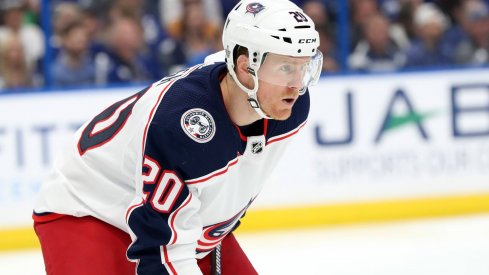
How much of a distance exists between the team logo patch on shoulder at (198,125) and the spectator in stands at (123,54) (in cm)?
338

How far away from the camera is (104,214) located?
2.60m

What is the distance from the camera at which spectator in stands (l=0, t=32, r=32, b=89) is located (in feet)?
18.0

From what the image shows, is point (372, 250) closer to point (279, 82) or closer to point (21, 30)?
point (21, 30)

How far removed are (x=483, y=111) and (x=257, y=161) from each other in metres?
3.70

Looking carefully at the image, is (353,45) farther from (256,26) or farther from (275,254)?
(256,26)

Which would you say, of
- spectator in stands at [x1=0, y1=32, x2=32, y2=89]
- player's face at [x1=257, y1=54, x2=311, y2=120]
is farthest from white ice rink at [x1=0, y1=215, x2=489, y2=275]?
player's face at [x1=257, y1=54, x2=311, y2=120]

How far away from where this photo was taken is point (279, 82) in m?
2.34

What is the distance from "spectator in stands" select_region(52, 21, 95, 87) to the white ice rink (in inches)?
42.2

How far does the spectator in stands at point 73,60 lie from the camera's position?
552 cm

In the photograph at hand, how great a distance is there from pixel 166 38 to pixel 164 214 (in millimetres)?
3540

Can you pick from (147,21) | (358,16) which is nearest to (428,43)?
(358,16)

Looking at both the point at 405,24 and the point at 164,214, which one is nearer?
the point at 164,214

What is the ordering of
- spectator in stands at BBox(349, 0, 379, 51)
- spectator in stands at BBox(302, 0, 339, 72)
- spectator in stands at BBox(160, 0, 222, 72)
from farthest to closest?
spectator in stands at BBox(349, 0, 379, 51), spectator in stands at BBox(302, 0, 339, 72), spectator in stands at BBox(160, 0, 222, 72)

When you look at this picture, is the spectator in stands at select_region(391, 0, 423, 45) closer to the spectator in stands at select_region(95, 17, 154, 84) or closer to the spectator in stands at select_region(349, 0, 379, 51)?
the spectator in stands at select_region(349, 0, 379, 51)
